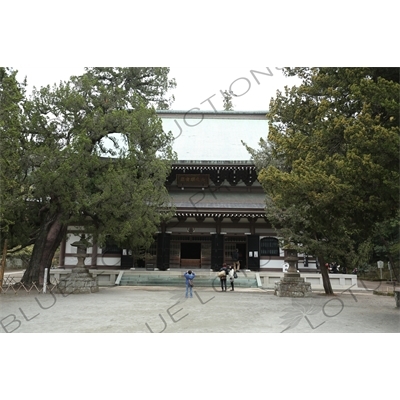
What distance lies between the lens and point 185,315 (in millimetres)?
9266

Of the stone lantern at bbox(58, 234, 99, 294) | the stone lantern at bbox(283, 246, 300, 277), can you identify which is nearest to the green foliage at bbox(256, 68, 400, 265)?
the stone lantern at bbox(283, 246, 300, 277)

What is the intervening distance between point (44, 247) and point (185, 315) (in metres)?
8.65

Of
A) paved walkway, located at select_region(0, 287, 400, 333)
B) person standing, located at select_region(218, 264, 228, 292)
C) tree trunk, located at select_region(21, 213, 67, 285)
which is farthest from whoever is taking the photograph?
person standing, located at select_region(218, 264, 228, 292)

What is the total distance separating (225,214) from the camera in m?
20.0

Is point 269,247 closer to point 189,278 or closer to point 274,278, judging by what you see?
point 274,278

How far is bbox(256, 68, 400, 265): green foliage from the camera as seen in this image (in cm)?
761

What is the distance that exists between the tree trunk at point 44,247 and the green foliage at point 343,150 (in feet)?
30.5

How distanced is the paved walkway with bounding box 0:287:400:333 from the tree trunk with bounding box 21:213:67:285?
7.38ft

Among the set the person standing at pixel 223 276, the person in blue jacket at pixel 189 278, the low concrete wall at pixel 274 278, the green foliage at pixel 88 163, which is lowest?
the low concrete wall at pixel 274 278

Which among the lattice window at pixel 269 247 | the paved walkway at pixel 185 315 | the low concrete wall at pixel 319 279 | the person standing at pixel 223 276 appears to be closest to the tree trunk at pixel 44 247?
the paved walkway at pixel 185 315

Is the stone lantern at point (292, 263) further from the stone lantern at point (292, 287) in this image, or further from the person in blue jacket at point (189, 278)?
the person in blue jacket at point (189, 278)

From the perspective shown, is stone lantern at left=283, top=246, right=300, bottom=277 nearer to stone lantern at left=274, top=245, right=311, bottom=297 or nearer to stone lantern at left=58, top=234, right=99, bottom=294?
stone lantern at left=274, top=245, right=311, bottom=297

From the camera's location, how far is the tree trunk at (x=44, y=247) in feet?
49.2

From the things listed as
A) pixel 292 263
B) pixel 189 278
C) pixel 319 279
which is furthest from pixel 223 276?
pixel 319 279
